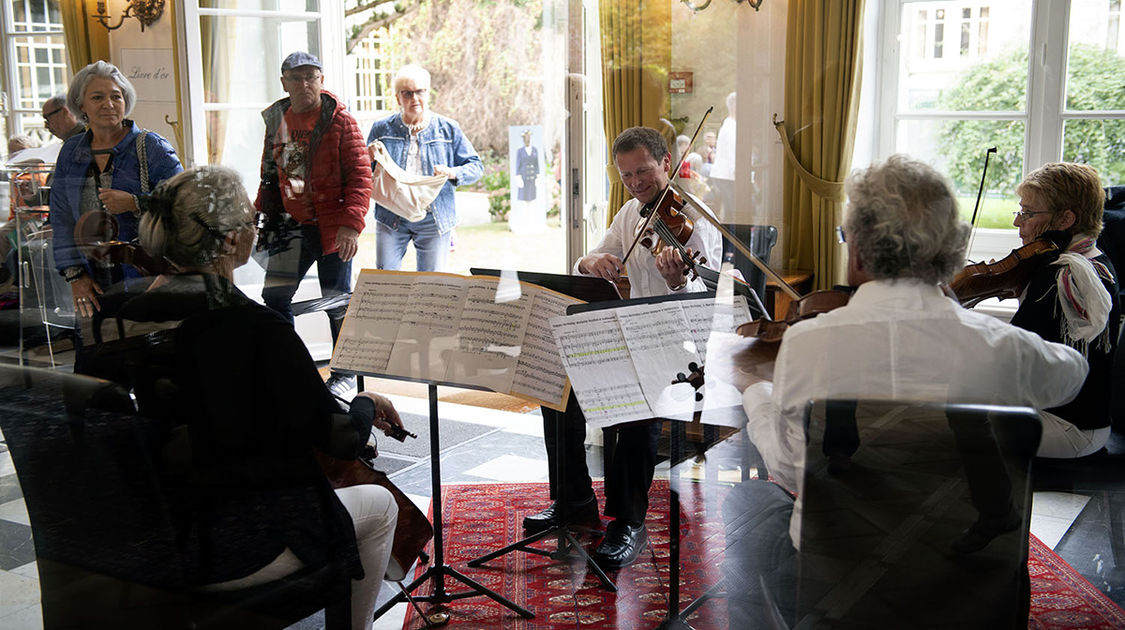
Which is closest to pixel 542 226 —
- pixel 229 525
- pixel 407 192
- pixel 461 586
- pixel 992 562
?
pixel 407 192

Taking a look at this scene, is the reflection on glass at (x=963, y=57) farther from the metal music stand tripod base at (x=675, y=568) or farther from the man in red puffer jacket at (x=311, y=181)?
the man in red puffer jacket at (x=311, y=181)

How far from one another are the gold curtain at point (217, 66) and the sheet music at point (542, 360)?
111 cm

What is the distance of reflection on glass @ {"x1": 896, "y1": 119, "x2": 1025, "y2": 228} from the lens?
1.66m

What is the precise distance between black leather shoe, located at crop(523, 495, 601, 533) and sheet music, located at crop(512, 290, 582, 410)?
77 centimetres

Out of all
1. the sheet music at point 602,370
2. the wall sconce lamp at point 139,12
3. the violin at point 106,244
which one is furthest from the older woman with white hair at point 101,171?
the sheet music at point 602,370

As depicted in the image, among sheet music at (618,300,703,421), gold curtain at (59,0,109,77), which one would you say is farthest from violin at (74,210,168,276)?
sheet music at (618,300,703,421)

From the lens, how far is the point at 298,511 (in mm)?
1990

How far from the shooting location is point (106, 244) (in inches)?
93.8

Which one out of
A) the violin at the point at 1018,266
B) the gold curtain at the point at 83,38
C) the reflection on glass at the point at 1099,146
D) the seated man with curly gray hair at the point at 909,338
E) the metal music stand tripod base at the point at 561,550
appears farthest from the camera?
the gold curtain at the point at 83,38

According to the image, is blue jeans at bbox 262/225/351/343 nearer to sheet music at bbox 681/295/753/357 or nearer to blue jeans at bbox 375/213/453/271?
blue jeans at bbox 375/213/453/271

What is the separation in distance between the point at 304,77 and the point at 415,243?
0.58 meters

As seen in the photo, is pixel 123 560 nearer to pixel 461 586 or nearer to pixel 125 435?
pixel 125 435

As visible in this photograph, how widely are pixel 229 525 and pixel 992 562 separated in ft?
5.07

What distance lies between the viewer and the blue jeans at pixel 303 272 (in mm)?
2514
